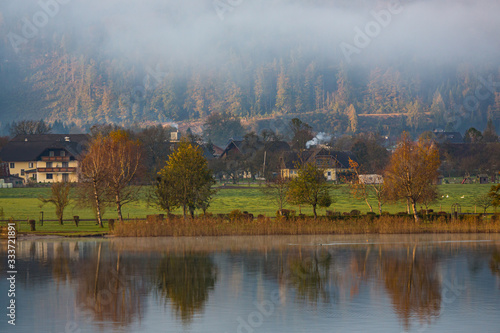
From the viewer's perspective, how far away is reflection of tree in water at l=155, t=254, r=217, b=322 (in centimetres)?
3048

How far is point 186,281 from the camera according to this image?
121ft

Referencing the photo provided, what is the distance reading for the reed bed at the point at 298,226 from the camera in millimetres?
57062

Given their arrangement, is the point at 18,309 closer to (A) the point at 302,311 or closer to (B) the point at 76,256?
(A) the point at 302,311

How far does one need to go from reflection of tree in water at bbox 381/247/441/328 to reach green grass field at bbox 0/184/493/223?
32.4 m

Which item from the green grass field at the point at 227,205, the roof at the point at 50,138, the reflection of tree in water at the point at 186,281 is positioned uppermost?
the roof at the point at 50,138

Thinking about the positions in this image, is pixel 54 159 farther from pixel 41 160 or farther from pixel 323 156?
pixel 323 156

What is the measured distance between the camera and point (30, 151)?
544 ft

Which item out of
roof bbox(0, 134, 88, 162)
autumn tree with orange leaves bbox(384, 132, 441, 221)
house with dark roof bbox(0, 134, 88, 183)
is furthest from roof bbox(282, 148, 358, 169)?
autumn tree with orange leaves bbox(384, 132, 441, 221)

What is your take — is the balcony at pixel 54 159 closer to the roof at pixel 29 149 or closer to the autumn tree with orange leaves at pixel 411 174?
the roof at pixel 29 149

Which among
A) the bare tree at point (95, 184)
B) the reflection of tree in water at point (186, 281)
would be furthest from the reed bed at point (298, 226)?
the reflection of tree in water at point (186, 281)

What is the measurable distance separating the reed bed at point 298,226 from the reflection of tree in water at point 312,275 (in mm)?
11265

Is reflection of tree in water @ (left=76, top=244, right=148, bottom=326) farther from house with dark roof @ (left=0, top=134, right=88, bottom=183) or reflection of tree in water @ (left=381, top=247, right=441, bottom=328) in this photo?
house with dark roof @ (left=0, top=134, right=88, bottom=183)

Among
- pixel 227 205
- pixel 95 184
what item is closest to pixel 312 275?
pixel 95 184

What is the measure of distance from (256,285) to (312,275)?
439 centimetres
